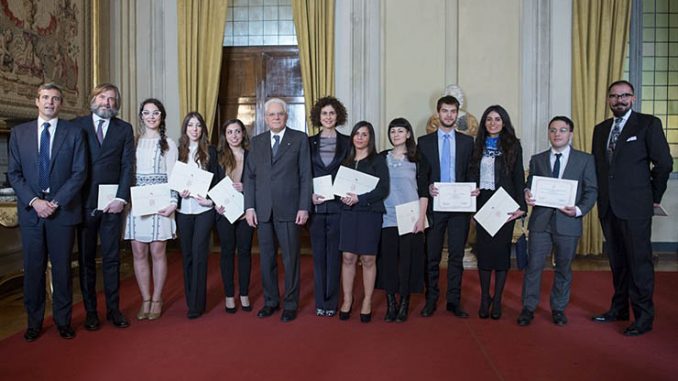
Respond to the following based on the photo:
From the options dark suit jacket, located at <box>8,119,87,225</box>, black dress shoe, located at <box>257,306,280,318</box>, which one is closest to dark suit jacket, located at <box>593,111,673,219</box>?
black dress shoe, located at <box>257,306,280,318</box>

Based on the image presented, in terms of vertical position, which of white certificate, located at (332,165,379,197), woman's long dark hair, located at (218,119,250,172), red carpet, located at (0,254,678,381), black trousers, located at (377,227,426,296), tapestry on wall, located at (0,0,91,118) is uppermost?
tapestry on wall, located at (0,0,91,118)

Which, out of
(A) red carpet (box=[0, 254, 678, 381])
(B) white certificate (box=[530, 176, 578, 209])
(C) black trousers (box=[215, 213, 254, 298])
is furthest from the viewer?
(C) black trousers (box=[215, 213, 254, 298])

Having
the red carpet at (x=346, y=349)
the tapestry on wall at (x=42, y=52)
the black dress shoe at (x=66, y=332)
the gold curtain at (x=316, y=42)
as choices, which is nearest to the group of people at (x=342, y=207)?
the black dress shoe at (x=66, y=332)

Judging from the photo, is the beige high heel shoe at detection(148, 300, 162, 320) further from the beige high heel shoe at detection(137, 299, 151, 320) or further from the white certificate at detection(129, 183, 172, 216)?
the white certificate at detection(129, 183, 172, 216)

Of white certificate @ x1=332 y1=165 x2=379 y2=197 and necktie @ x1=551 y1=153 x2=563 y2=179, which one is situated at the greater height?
necktie @ x1=551 y1=153 x2=563 y2=179

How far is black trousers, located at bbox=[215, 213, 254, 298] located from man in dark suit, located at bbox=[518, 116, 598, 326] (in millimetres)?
2021

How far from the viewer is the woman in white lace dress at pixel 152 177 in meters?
4.01

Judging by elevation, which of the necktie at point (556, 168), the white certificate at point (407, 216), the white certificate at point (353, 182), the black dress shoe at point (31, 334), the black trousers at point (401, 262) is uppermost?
the necktie at point (556, 168)

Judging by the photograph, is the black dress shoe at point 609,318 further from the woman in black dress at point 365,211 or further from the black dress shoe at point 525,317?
the woman in black dress at point 365,211

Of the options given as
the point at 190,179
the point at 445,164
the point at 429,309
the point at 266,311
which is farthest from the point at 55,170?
the point at 429,309

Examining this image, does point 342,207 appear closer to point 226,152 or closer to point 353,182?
point 353,182

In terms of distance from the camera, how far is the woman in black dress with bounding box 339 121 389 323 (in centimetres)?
396

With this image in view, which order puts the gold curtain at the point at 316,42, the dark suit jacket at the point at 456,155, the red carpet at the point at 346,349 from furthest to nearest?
the gold curtain at the point at 316,42, the dark suit jacket at the point at 456,155, the red carpet at the point at 346,349

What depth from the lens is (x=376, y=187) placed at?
394 cm
